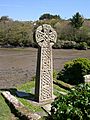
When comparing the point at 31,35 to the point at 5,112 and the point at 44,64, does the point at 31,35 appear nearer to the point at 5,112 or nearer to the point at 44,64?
the point at 44,64

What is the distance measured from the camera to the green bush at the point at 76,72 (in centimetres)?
1530

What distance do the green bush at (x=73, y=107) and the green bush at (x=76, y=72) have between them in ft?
29.3

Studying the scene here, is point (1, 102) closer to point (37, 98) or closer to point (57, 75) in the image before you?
point (37, 98)

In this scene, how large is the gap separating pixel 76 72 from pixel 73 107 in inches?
384

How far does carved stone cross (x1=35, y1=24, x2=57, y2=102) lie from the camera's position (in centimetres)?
1074

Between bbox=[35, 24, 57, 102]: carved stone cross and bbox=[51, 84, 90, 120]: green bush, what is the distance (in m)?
4.48

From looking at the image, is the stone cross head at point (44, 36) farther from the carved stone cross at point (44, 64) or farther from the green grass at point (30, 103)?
the green grass at point (30, 103)

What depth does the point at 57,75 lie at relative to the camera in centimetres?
1611

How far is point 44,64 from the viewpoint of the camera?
1085 cm

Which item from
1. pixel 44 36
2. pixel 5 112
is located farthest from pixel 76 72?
pixel 5 112

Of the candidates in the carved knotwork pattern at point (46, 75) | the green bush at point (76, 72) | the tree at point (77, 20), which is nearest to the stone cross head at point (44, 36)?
the carved knotwork pattern at point (46, 75)

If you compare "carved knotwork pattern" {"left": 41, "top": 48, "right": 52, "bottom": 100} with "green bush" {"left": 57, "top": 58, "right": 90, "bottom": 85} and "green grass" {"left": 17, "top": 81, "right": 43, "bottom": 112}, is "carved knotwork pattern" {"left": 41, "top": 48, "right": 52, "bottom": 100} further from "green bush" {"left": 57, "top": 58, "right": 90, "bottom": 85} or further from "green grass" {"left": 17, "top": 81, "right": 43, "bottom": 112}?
"green bush" {"left": 57, "top": 58, "right": 90, "bottom": 85}

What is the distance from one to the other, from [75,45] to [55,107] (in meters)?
33.0

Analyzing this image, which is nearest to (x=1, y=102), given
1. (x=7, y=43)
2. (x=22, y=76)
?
(x=22, y=76)
